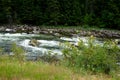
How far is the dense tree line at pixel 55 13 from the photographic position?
58969mm

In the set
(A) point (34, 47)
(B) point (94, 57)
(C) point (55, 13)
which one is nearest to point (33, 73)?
(B) point (94, 57)

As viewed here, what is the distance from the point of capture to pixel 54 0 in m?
59.6

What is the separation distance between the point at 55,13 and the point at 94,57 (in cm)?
4786

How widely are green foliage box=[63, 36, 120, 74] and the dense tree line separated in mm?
45567

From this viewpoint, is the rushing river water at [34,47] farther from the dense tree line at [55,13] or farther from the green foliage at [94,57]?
the dense tree line at [55,13]

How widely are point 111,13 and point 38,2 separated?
41.2 feet

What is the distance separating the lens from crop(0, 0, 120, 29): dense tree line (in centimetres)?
5897

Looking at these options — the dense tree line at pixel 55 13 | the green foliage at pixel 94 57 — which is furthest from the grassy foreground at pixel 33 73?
the dense tree line at pixel 55 13

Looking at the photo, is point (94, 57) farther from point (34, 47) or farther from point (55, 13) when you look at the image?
point (55, 13)

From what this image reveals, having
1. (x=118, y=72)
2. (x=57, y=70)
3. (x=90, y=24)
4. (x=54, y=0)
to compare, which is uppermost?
(x=57, y=70)

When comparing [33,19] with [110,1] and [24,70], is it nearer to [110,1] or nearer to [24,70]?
[110,1]

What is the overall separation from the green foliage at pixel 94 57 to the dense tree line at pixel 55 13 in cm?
4557

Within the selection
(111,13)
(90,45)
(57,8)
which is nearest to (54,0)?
(57,8)

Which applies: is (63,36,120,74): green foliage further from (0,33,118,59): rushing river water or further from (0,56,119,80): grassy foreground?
(0,33,118,59): rushing river water
